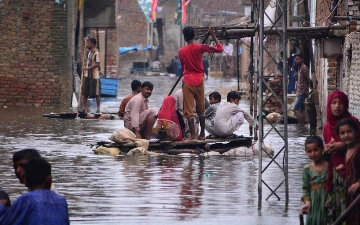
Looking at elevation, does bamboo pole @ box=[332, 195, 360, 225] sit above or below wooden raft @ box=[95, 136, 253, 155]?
above

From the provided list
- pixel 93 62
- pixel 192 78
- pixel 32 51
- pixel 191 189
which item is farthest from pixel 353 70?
pixel 32 51

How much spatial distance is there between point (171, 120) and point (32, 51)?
1084cm

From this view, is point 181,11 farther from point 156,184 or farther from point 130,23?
point 156,184

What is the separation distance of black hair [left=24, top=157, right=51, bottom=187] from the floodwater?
3267 mm

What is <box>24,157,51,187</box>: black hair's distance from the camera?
18.8 ft

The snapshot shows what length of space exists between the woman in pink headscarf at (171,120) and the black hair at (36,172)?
→ 890 centimetres

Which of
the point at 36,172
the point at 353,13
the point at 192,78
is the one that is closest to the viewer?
the point at 36,172

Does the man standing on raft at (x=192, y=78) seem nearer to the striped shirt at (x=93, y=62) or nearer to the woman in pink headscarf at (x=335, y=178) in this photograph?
the striped shirt at (x=93, y=62)

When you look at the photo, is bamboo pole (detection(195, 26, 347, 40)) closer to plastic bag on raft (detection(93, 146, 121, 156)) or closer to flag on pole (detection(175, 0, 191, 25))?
plastic bag on raft (detection(93, 146, 121, 156))

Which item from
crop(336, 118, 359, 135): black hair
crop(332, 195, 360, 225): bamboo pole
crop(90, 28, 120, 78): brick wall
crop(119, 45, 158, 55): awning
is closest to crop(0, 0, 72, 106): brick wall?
crop(336, 118, 359, 135): black hair

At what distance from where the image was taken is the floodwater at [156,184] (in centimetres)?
941

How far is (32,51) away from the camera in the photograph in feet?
81.6

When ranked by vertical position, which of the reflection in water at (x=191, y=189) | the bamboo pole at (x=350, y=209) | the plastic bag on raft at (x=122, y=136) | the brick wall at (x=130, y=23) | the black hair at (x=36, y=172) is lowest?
the reflection in water at (x=191, y=189)

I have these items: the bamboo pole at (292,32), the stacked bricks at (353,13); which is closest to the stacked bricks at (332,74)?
the bamboo pole at (292,32)
